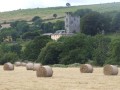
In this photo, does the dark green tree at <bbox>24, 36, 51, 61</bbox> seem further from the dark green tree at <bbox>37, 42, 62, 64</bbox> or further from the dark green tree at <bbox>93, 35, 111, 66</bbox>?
the dark green tree at <bbox>93, 35, 111, 66</bbox>

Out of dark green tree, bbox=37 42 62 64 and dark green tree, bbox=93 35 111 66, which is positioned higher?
dark green tree, bbox=93 35 111 66

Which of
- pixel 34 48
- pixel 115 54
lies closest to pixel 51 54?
pixel 34 48

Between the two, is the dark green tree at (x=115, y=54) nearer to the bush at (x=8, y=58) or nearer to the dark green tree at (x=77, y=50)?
the dark green tree at (x=77, y=50)

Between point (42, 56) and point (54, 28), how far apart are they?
8919 centimetres

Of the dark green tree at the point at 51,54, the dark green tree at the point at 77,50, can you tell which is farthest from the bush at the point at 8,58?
the dark green tree at the point at 77,50

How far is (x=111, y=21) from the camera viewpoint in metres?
153

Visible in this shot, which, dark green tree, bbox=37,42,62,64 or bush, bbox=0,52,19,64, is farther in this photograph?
bush, bbox=0,52,19,64

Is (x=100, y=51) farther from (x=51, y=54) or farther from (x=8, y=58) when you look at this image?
(x=8, y=58)

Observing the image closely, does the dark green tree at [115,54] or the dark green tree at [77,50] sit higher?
the dark green tree at [115,54]

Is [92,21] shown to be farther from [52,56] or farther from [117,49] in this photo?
[117,49]

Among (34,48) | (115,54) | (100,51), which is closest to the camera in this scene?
(115,54)

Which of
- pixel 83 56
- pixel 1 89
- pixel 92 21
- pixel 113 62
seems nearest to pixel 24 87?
pixel 1 89

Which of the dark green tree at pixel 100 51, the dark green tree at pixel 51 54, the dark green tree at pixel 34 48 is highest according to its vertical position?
the dark green tree at pixel 100 51

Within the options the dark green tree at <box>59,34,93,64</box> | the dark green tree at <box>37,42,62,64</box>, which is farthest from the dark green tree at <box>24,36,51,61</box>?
the dark green tree at <box>59,34,93,64</box>
